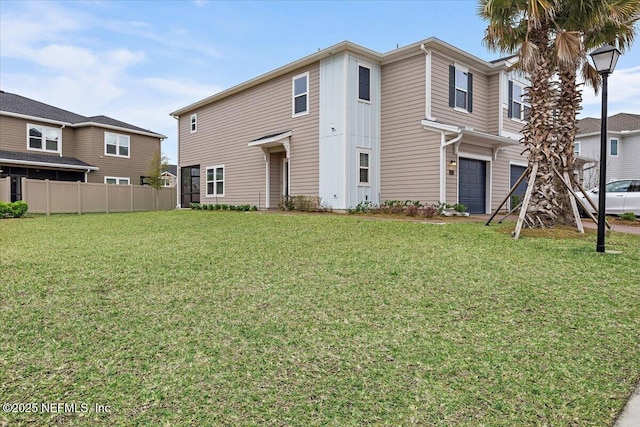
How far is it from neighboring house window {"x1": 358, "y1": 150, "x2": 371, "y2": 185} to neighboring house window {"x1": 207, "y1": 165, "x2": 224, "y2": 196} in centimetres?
834

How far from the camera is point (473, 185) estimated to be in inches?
556

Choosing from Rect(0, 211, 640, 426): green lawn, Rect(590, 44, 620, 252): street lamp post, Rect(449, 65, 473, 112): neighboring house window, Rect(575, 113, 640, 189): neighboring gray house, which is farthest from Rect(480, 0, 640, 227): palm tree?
Rect(575, 113, 640, 189): neighboring gray house

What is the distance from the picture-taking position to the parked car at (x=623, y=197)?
40.1ft

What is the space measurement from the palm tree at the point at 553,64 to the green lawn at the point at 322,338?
10.1 feet

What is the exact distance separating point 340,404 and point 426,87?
1206 cm

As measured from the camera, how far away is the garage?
44.9 feet

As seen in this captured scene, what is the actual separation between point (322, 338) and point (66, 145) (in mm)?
27217

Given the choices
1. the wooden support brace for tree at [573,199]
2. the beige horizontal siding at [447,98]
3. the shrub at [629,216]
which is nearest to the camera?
the wooden support brace for tree at [573,199]

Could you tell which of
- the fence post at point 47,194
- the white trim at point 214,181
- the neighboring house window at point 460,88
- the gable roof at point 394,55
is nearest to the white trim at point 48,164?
the fence post at point 47,194

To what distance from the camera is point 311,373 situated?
2584mm

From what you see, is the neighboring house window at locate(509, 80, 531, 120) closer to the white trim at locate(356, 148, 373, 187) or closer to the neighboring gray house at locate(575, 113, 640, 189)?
the white trim at locate(356, 148, 373, 187)

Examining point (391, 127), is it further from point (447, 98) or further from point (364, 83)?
point (447, 98)

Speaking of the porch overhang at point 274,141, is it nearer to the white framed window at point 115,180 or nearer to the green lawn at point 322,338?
the green lawn at point 322,338

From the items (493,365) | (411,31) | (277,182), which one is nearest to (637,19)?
(411,31)
